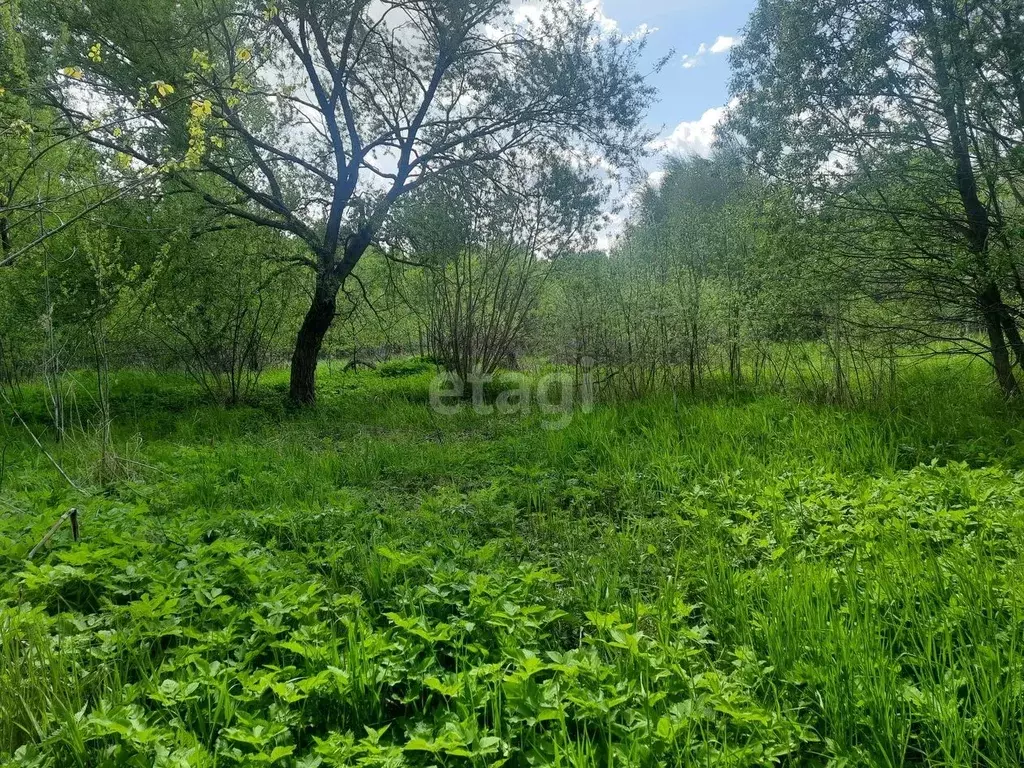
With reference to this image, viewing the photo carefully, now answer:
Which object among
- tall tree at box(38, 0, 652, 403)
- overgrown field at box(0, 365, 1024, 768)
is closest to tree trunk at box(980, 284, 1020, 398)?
overgrown field at box(0, 365, 1024, 768)

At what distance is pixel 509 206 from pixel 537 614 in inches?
276

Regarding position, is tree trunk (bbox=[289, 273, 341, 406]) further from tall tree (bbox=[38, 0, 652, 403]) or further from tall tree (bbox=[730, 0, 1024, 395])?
tall tree (bbox=[730, 0, 1024, 395])

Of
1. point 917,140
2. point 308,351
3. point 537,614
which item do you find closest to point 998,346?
point 917,140

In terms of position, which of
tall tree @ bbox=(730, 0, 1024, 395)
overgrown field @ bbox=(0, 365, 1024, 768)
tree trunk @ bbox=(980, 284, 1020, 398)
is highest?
tall tree @ bbox=(730, 0, 1024, 395)

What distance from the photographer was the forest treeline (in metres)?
4.41

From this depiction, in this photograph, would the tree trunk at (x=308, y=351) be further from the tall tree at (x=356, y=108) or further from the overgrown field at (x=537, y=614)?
the overgrown field at (x=537, y=614)

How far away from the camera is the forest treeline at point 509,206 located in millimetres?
4410

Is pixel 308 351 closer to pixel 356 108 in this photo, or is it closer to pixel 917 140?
pixel 356 108

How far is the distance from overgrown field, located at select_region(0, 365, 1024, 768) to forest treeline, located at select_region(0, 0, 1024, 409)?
5.73 ft

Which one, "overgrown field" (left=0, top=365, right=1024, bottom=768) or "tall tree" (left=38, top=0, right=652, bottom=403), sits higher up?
"tall tree" (left=38, top=0, right=652, bottom=403)

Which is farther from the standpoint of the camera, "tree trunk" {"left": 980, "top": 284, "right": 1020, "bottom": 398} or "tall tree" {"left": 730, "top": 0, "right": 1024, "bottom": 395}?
"tree trunk" {"left": 980, "top": 284, "right": 1020, "bottom": 398}

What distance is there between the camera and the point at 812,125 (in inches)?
201

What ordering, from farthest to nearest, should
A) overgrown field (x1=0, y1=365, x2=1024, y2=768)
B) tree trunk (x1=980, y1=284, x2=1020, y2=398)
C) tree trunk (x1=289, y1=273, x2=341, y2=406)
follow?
tree trunk (x1=289, y1=273, x2=341, y2=406), tree trunk (x1=980, y1=284, x2=1020, y2=398), overgrown field (x1=0, y1=365, x2=1024, y2=768)

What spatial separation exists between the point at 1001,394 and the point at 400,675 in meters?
5.92
